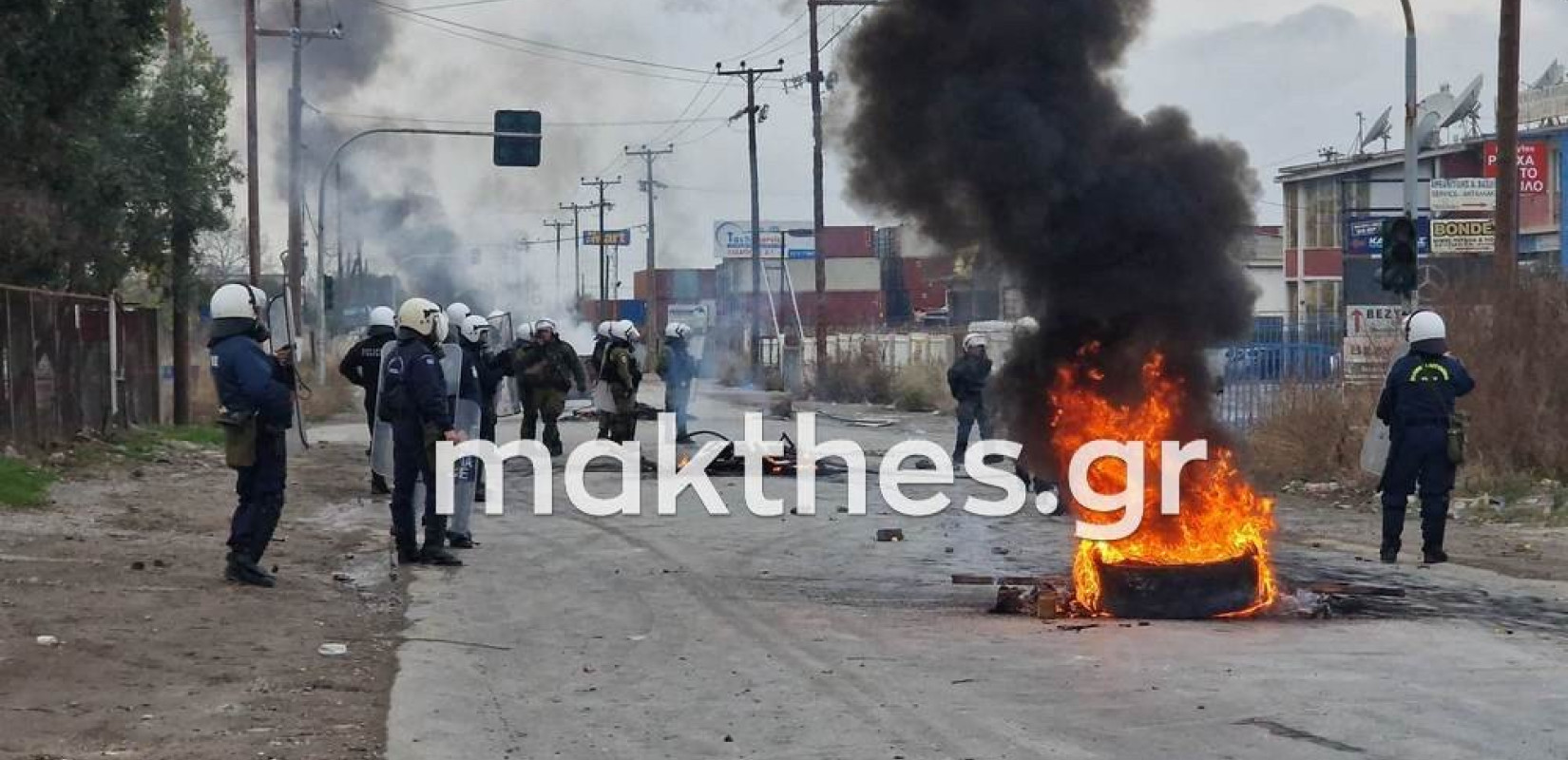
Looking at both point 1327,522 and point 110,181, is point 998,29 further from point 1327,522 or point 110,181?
point 110,181

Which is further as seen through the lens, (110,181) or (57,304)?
(110,181)

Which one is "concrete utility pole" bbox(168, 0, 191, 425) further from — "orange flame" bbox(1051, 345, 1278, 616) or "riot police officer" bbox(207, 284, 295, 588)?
"orange flame" bbox(1051, 345, 1278, 616)

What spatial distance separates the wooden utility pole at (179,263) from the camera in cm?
2892

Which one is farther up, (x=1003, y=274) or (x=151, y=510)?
(x=1003, y=274)

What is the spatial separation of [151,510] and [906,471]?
9048mm

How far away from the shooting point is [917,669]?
8555 millimetres

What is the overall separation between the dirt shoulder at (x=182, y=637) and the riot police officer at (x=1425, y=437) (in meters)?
6.83

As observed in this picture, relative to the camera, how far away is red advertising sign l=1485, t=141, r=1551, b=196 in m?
43.8

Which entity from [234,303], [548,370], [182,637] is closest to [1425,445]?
[234,303]

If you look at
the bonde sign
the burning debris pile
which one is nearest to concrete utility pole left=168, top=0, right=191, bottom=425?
the burning debris pile

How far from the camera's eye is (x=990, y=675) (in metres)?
8.35

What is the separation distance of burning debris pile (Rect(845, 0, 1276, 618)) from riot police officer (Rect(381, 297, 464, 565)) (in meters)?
3.05

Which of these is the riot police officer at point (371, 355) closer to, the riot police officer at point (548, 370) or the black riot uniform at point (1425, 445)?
the riot police officer at point (548, 370)

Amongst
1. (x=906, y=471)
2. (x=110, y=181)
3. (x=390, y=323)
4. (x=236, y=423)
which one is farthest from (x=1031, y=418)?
(x=110, y=181)
